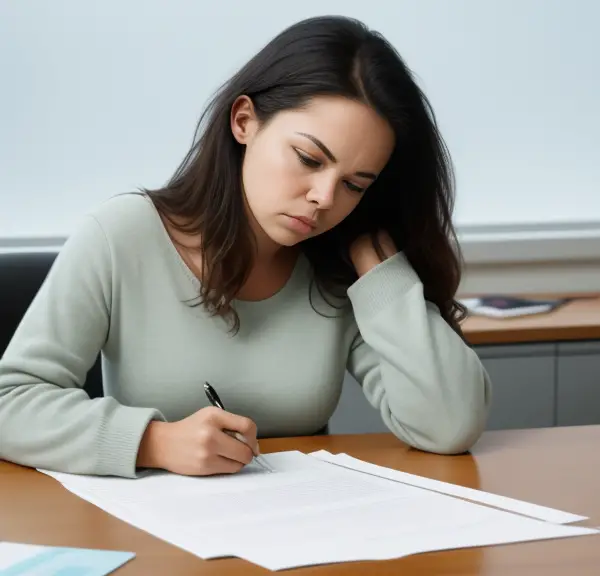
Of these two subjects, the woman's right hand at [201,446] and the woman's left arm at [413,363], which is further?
the woman's left arm at [413,363]

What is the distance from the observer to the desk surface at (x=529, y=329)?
255cm

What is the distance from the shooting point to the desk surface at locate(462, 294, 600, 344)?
2555 mm

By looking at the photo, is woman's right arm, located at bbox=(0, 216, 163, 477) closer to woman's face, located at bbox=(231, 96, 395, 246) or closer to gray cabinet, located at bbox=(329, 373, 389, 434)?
woman's face, located at bbox=(231, 96, 395, 246)

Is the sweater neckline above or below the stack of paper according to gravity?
above

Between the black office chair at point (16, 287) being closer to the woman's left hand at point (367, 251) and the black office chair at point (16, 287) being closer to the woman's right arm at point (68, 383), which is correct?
the woman's right arm at point (68, 383)

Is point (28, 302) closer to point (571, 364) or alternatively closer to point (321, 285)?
point (321, 285)

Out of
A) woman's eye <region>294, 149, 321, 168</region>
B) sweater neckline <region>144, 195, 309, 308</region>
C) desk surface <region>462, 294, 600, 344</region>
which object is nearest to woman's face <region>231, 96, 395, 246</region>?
woman's eye <region>294, 149, 321, 168</region>

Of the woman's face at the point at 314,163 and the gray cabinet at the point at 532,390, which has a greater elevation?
the woman's face at the point at 314,163

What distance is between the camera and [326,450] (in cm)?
149

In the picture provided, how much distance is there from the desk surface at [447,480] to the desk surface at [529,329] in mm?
900

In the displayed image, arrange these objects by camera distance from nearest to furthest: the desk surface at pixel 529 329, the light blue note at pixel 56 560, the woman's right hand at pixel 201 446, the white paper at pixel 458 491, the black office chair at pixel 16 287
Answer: the light blue note at pixel 56 560 → the white paper at pixel 458 491 → the woman's right hand at pixel 201 446 → the black office chair at pixel 16 287 → the desk surface at pixel 529 329

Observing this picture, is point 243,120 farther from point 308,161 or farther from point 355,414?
point 355,414

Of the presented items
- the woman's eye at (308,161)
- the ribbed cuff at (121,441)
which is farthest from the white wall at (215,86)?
the ribbed cuff at (121,441)

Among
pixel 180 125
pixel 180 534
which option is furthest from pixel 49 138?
pixel 180 534
